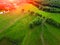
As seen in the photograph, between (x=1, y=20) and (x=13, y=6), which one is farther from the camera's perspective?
(x=13, y=6)

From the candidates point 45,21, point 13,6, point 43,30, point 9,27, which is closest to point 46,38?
point 43,30

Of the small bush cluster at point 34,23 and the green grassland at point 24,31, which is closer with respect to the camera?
the green grassland at point 24,31

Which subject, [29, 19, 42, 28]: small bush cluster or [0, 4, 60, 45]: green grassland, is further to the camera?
[29, 19, 42, 28]: small bush cluster

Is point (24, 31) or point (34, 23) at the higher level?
point (34, 23)

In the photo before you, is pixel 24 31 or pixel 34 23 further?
pixel 34 23

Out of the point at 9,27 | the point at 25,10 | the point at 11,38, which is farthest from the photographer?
the point at 25,10

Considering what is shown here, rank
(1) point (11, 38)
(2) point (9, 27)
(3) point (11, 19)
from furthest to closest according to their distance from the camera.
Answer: (3) point (11, 19) → (2) point (9, 27) → (1) point (11, 38)

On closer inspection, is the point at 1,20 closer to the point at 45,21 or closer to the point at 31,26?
the point at 31,26

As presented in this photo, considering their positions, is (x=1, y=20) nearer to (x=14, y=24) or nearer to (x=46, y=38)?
(x=14, y=24)
